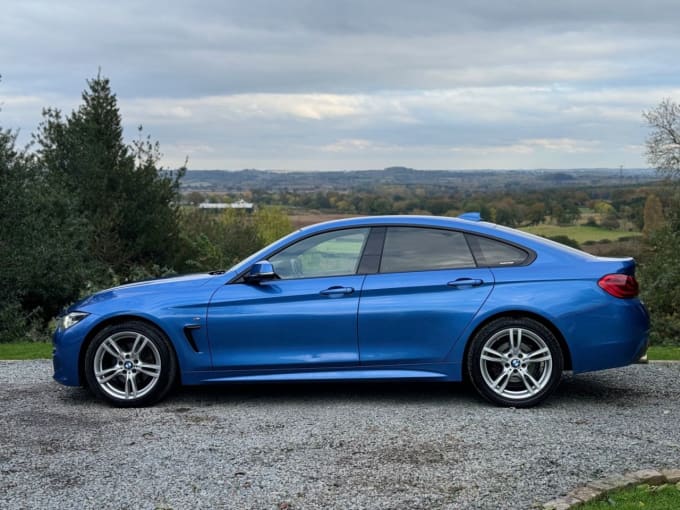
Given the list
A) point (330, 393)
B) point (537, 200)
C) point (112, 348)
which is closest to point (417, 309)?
point (330, 393)

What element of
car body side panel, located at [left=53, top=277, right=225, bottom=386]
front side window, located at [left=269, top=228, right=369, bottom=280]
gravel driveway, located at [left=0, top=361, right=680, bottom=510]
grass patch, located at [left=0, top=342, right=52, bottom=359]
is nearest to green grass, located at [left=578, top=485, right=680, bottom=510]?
Result: gravel driveway, located at [left=0, top=361, right=680, bottom=510]

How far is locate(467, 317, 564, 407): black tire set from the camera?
250 inches

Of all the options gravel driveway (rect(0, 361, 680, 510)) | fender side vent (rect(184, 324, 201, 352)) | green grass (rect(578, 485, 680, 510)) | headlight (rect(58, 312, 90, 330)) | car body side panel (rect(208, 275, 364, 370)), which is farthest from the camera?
headlight (rect(58, 312, 90, 330))

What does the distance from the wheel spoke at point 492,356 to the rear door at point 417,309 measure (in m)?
0.26

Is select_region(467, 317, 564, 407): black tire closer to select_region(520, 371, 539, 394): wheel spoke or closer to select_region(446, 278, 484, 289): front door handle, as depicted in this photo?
select_region(520, 371, 539, 394): wheel spoke

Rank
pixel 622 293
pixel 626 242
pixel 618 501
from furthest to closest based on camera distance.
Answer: pixel 626 242, pixel 622 293, pixel 618 501

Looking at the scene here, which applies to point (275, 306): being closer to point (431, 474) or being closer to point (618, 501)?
point (431, 474)

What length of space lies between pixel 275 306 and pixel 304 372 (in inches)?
23.6

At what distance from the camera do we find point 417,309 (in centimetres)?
640

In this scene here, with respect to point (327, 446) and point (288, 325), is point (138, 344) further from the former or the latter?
point (327, 446)

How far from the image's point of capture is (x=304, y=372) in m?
6.52

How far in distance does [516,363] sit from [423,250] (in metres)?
1.21

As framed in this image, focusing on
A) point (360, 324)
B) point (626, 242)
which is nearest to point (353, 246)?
point (360, 324)

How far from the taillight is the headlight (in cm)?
434
